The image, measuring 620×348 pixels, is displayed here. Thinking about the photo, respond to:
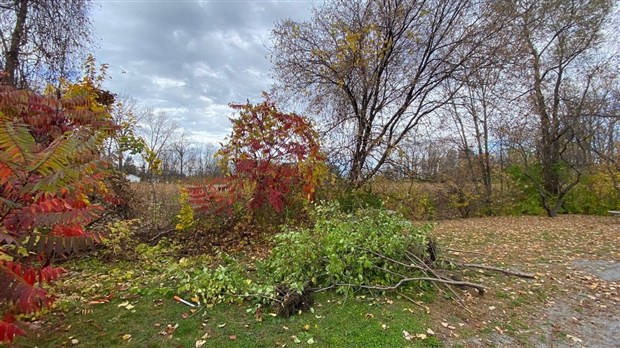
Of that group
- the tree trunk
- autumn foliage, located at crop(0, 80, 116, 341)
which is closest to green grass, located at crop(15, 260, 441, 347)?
autumn foliage, located at crop(0, 80, 116, 341)

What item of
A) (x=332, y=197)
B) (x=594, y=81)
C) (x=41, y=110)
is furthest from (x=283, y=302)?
(x=594, y=81)

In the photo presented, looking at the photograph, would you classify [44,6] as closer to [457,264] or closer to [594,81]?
[457,264]

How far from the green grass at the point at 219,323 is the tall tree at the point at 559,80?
1017 cm

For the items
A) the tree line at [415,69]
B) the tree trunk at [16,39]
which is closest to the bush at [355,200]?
the tree line at [415,69]

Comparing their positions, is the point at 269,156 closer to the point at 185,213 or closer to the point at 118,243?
the point at 185,213

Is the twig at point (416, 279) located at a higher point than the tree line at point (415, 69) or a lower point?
lower

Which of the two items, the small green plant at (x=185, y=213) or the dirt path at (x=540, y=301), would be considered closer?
the dirt path at (x=540, y=301)

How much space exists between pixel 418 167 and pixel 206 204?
6.15m

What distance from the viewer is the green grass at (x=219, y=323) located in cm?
239

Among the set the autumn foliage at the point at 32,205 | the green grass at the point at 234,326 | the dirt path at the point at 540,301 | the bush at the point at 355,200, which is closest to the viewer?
the autumn foliage at the point at 32,205

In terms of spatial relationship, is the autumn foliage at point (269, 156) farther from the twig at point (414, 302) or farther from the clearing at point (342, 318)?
the twig at point (414, 302)

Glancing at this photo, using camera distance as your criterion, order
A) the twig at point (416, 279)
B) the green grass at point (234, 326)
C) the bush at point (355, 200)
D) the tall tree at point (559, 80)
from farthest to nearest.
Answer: the tall tree at point (559, 80) < the bush at point (355, 200) < the twig at point (416, 279) < the green grass at point (234, 326)

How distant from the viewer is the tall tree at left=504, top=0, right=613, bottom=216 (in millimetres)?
10656

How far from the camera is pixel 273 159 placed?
5.14 meters
